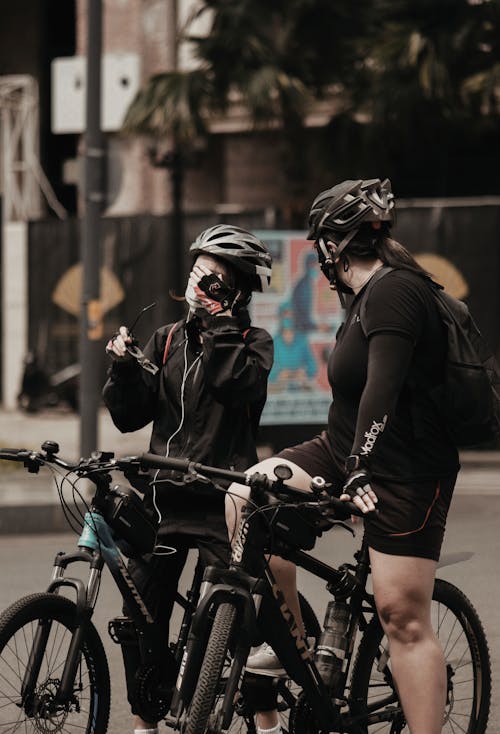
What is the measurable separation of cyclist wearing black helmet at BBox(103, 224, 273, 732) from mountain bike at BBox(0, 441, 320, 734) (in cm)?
9

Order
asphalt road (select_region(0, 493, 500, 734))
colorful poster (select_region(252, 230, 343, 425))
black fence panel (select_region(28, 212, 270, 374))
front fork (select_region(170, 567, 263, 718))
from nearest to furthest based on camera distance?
front fork (select_region(170, 567, 263, 718)) < asphalt road (select_region(0, 493, 500, 734)) < colorful poster (select_region(252, 230, 343, 425)) < black fence panel (select_region(28, 212, 270, 374))

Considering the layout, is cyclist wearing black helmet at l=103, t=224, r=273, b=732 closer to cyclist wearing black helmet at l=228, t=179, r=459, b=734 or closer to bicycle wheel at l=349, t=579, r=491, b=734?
cyclist wearing black helmet at l=228, t=179, r=459, b=734

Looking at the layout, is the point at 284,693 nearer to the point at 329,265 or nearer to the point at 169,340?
the point at 169,340

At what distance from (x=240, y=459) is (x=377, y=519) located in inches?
23.5

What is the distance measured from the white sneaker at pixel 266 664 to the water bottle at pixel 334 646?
113 mm

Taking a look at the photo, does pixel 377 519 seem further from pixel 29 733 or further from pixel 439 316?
pixel 29 733

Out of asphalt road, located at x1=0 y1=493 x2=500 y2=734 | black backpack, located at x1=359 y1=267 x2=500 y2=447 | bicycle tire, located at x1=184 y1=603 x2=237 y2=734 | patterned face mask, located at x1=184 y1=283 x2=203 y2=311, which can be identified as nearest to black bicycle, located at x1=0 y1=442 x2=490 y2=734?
bicycle tire, located at x1=184 y1=603 x2=237 y2=734

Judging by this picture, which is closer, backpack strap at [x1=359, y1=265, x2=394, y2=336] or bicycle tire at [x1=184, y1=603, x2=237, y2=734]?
bicycle tire at [x1=184, y1=603, x2=237, y2=734]

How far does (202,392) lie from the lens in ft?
14.4

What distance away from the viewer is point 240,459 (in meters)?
4.39

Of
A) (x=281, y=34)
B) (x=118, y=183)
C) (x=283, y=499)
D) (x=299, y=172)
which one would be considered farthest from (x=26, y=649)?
(x=299, y=172)

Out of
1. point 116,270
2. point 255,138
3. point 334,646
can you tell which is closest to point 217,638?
point 334,646

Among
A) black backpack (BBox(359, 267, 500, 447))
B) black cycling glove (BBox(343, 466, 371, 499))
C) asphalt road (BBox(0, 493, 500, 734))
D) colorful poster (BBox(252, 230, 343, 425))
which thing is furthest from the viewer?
colorful poster (BBox(252, 230, 343, 425))

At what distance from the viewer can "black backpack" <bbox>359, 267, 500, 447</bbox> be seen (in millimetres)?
3861
